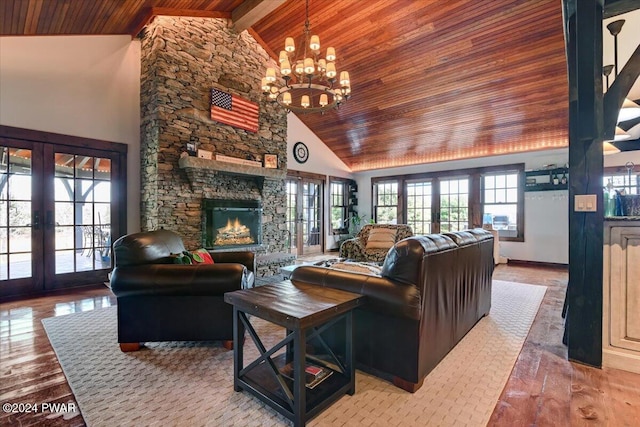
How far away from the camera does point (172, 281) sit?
2.42 metres

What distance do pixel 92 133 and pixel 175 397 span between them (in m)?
4.48

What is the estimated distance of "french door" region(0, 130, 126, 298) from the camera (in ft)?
13.3

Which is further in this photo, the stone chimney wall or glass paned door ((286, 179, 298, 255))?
glass paned door ((286, 179, 298, 255))

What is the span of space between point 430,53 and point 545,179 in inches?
148

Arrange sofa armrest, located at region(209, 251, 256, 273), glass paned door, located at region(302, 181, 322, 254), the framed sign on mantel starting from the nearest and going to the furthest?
sofa armrest, located at region(209, 251, 256, 273), the framed sign on mantel, glass paned door, located at region(302, 181, 322, 254)

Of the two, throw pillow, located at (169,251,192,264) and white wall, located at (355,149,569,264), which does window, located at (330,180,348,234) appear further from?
throw pillow, located at (169,251,192,264)

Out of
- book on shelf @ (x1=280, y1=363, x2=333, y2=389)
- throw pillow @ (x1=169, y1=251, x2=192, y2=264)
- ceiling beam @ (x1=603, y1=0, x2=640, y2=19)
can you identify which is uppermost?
ceiling beam @ (x1=603, y1=0, x2=640, y2=19)

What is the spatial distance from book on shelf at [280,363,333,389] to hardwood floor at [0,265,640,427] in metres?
0.95

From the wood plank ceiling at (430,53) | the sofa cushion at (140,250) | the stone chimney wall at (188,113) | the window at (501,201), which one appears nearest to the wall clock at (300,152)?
the wood plank ceiling at (430,53)

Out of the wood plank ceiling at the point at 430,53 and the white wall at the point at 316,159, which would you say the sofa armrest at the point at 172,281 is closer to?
the wood plank ceiling at the point at 430,53

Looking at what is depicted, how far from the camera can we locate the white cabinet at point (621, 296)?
216cm

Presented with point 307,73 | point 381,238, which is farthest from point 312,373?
point 381,238

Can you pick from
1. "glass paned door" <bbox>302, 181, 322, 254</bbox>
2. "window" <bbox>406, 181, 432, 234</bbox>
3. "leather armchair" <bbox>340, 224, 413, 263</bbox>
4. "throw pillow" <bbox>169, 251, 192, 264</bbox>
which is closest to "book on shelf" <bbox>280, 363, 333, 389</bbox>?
"throw pillow" <bbox>169, 251, 192, 264</bbox>

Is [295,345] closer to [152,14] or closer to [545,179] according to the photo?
[152,14]
